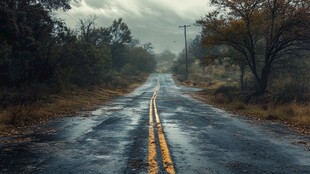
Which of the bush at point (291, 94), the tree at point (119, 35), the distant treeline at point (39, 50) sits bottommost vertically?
the bush at point (291, 94)

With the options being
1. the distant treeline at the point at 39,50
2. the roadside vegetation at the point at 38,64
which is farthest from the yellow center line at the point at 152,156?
the distant treeline at the point at 39,50

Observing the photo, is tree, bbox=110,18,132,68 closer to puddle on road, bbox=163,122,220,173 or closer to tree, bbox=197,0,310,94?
tree, bbox=197,0,310,94

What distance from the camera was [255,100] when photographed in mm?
24578

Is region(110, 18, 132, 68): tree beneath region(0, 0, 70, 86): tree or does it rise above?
above

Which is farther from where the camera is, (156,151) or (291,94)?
(291,94)

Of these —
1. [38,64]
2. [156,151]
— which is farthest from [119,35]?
[156,151]

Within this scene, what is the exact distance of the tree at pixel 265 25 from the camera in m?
22.0

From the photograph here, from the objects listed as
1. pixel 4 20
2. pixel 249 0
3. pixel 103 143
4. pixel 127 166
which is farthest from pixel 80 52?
pixel 127 166

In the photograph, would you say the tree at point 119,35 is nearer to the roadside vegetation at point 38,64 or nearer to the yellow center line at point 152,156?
the roadside vegetation at point 38,64

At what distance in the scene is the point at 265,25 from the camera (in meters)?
23.7

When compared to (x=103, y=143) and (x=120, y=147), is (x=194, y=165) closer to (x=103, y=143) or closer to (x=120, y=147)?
(x=120, y=147)

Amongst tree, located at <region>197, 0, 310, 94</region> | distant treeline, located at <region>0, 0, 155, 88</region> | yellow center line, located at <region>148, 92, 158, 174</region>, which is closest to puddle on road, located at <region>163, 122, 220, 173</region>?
yellow center line, located at <region>148, 92, 158, 174</region>

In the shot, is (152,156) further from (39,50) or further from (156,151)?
Result: (39,50)

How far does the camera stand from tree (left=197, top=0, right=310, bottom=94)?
72.3ft
